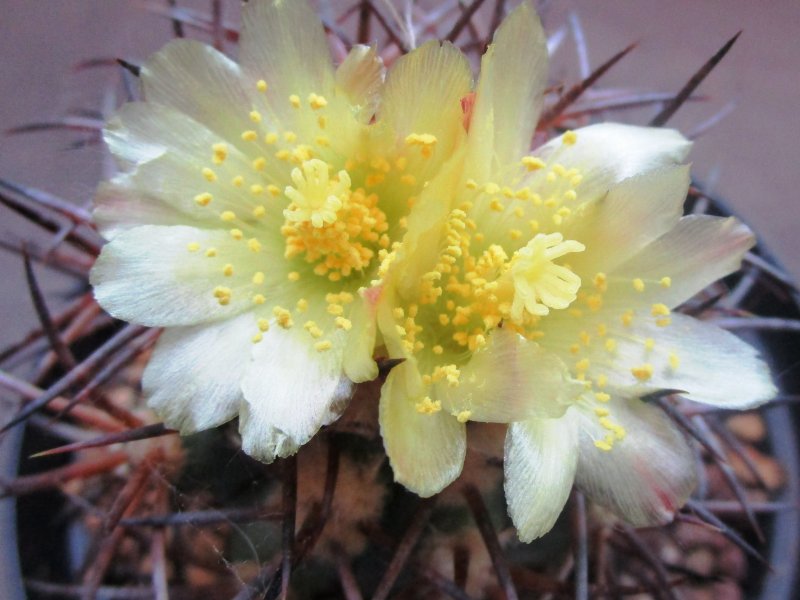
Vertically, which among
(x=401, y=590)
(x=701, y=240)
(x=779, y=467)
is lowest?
(x=779, y=467)

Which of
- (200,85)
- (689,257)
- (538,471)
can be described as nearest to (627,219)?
(689,257)

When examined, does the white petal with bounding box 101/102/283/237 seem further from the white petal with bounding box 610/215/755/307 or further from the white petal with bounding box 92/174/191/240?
the white petal with bounding box 610/215/755/307

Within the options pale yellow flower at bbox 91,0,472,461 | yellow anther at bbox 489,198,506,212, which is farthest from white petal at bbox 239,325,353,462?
yellow anther at bbox 489,198,506,212

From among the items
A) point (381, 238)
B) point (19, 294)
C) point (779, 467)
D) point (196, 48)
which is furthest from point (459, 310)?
point (19, 294)

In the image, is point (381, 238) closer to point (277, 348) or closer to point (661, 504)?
point (277, 348)

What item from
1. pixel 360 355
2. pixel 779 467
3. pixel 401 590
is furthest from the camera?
pixel 779 467

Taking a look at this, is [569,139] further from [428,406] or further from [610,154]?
[428,406]
